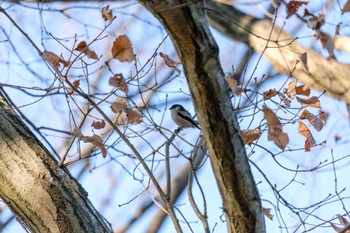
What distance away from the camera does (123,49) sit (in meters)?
2.11

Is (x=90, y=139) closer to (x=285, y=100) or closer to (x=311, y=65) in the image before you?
(x=285, y=100)

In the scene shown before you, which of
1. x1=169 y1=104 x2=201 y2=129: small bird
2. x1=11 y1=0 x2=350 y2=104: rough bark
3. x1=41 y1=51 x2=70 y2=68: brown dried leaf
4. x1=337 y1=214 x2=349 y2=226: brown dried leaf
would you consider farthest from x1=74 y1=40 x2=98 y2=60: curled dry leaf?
x1=11 y1=0 x2=350 y2=104: rough bark

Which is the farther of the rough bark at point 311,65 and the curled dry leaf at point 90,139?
the rough bark at point 311,65

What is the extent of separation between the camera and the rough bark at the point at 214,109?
160 centimetres

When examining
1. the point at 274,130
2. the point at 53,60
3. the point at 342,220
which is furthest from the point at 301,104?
the point at 53,60

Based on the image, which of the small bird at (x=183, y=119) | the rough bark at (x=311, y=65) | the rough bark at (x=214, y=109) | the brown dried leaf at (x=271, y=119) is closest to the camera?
the rough bark at (x=214, y=109)

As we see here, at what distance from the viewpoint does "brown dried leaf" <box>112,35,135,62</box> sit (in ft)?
6.85

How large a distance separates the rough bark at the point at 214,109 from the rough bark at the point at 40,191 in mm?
619

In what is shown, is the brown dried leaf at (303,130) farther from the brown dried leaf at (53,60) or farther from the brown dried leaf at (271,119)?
the brown dried leaf at (53,60)

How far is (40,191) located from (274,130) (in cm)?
89

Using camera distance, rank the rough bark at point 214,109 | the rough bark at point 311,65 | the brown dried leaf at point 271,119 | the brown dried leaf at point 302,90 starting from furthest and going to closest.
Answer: the rough bark at point 311,65 → the brown dried leaf at point 302,90 → the brown dried leaf at point 271,119 → the rough bark at point 214,109

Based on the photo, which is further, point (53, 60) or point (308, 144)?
point (308, 144)

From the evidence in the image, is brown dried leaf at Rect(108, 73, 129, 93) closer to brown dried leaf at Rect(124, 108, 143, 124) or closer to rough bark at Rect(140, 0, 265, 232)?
brown dried leaf at Rect(124, 108, 143, 124)

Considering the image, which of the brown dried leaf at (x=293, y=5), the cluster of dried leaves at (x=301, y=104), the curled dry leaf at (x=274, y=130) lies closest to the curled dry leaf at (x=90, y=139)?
the cluster of dried leaves at (x=301, y=104)
